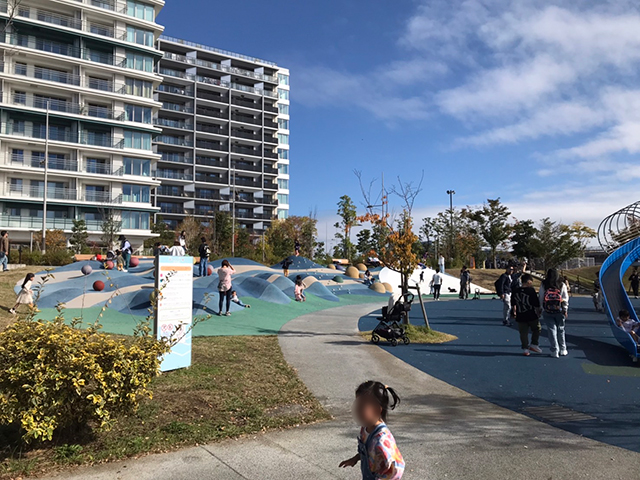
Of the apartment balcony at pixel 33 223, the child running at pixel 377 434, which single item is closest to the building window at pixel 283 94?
the apartment balcony at pixel 33 223

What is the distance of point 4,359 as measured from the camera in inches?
172

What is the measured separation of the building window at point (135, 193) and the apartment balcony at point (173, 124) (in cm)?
2165

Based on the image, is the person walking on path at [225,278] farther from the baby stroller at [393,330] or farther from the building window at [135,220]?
the building window at [135,220]

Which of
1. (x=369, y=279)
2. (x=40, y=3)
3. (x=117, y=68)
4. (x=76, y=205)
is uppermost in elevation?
(x=40, y=3)

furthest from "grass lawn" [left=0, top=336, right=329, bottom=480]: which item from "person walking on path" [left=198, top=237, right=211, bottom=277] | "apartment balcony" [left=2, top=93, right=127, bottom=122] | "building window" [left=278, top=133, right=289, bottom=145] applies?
"building window" [left=278, top=133, right=289, bottom=145]

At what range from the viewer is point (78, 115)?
45.3 m

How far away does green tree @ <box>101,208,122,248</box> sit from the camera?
40.8m

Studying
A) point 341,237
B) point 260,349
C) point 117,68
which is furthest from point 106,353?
point 341,237

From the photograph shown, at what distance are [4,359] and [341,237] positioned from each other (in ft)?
180

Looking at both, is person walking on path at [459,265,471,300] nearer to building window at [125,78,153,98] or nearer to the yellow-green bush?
the yellow-green bush

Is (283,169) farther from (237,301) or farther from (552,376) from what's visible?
(552,376)

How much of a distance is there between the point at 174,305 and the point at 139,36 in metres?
51.0

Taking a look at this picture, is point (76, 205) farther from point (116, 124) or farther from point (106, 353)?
point (106, 353)

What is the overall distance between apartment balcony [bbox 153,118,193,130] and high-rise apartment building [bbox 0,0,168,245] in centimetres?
1771
